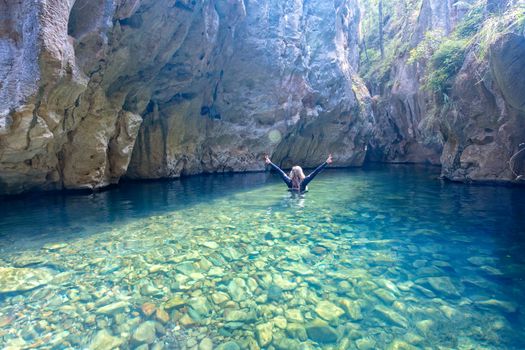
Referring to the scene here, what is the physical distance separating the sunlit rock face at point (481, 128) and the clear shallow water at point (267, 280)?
621cm

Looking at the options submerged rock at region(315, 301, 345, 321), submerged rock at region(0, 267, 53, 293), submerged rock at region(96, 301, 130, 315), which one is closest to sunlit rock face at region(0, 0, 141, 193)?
submerged rock at region(0, 267, 53, 293)

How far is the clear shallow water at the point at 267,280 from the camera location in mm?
3215

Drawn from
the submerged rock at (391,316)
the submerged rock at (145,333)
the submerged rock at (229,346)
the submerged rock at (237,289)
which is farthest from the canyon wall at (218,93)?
the submerged rock at (391,316)

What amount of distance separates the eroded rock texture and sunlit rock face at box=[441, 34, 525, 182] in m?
11.7

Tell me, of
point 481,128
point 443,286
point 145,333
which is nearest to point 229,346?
point 145,333

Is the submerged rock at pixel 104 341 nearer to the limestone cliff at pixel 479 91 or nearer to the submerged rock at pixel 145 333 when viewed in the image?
the submerged rock at pixel 145 333

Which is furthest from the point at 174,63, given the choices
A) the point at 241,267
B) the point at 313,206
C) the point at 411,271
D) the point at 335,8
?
the point at 335,8

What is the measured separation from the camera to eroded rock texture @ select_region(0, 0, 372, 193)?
312 inches

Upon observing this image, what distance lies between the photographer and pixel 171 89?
17.5 metres

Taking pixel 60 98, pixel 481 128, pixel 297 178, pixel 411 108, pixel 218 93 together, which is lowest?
pixel 297 178

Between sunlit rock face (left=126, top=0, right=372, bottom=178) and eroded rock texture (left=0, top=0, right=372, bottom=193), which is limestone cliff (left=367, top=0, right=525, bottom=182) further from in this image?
eroded rock texture (left=0, top=0, right=372, bottom=193)

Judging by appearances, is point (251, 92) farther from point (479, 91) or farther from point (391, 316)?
point (391, 316)

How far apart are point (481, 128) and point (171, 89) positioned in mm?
16032

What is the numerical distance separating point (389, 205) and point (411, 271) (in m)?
5.56
